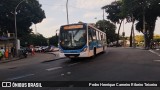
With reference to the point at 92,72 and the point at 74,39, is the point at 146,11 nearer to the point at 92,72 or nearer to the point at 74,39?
the point at 74,39

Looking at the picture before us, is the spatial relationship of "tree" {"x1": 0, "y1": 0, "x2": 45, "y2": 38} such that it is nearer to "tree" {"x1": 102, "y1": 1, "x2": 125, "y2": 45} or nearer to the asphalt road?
"tree" {"x1": 102, "y1": 1, "x2": 125, "y2": 45}

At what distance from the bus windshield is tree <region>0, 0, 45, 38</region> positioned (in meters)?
38.3

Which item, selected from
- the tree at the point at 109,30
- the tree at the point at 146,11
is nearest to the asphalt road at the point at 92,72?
the tree at the point at 146,11

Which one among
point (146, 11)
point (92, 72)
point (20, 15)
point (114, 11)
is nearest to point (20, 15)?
point (20, 15)

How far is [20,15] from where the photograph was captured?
64438mm

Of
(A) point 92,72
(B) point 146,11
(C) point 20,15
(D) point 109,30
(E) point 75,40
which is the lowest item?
(A) point 92,72

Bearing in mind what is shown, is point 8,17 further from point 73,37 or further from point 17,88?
point 17,88

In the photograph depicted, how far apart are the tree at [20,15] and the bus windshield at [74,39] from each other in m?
38.3

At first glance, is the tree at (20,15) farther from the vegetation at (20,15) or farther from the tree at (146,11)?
the tree at (146,11)

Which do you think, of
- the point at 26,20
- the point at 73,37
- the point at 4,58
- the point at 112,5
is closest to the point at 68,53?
the point at 73,37

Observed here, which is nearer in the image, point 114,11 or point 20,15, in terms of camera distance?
point 20,15

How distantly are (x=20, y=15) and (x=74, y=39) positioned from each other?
41552mm

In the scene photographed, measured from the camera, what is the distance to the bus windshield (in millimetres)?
25000

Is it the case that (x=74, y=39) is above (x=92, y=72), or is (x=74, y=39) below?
above
